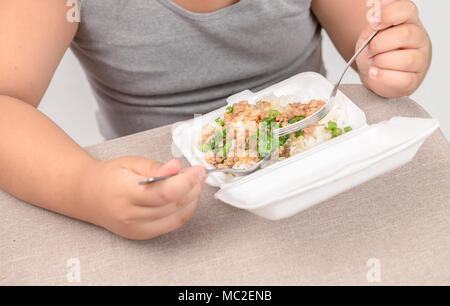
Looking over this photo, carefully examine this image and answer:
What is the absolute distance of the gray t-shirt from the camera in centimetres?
79


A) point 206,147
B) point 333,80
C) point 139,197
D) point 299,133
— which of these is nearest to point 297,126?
point 299,133

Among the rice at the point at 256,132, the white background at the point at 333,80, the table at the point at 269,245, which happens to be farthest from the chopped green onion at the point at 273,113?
the white background at the point at 333,80

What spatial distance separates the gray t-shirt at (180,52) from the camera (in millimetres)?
792

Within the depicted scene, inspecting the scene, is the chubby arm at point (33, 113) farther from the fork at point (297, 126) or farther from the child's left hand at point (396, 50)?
the child's left hand at point (396, 50)

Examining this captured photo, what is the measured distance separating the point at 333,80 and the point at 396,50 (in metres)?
0.83

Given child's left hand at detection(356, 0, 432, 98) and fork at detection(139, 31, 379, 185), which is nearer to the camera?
fork at detection(139, 31, 379, 185)

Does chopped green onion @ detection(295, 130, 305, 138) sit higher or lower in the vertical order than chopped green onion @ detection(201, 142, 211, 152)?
lower

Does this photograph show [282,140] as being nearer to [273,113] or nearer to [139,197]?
[273,113]

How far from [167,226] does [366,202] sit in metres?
0.23

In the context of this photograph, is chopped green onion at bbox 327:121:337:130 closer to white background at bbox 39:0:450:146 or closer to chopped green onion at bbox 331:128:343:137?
chopped green onion at bbox 331:128:343:137

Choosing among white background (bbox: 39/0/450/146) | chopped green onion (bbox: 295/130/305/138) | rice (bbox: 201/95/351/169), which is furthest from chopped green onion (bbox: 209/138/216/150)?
white background (bbox: 39/0/450/146)

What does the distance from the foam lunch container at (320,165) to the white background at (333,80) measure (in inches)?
34.3

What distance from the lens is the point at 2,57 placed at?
69 cm
